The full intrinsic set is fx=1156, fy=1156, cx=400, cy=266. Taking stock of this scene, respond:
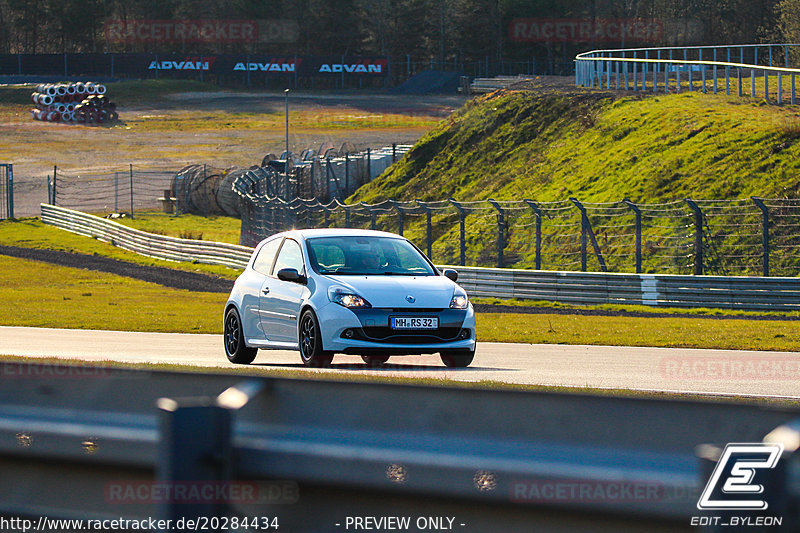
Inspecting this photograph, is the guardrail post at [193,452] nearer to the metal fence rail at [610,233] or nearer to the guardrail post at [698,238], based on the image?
the metal fence rail at [610,233]

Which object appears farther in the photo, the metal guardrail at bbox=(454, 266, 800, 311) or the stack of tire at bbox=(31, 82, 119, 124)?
the stack of tire at bbox=(31, 82, 119, 124)

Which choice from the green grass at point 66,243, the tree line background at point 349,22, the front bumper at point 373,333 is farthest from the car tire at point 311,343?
the tree line background at point 349,22

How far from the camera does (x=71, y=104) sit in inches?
3558

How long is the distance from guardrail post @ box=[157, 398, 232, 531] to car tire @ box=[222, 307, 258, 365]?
10904mm

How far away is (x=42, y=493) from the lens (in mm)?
3602

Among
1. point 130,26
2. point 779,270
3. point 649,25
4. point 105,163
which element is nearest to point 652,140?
point 779,270

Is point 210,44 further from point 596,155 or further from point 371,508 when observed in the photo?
point 371,508

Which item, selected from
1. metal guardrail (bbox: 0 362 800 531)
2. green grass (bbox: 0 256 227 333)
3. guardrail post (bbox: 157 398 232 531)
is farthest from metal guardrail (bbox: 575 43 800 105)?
guardrail post (bbox: 157 398 232 531)

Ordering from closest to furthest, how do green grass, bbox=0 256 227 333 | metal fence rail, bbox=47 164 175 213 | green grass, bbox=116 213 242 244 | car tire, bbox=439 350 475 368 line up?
car tire, bbox=439 350 475 368, green grass, bbox=0 256 227 333, green grass, bbox=116 213 242 244, metal fence rail, bbox=47 164 175 213

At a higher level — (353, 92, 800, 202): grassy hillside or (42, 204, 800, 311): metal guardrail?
(353, 92, 800, 202): grassy hillside

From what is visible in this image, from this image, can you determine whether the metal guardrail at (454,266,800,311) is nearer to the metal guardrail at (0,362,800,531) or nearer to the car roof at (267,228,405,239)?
the car roof at (267,228,405,239)

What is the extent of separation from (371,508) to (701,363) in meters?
11.6

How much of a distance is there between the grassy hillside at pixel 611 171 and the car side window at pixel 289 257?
1260 centimetres

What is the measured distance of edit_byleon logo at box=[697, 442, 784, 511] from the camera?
2441 mm
